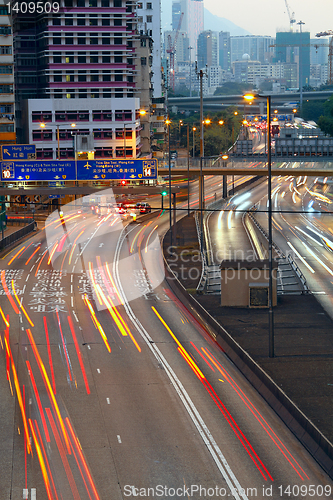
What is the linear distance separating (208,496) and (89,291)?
25.2m

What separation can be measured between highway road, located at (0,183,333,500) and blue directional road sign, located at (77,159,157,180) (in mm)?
15917

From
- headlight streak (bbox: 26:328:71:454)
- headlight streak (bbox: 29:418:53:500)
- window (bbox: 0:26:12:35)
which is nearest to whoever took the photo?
headlight streak (bbox: 29:418:53:500)

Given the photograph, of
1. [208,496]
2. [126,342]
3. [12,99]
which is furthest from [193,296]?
[12,99]

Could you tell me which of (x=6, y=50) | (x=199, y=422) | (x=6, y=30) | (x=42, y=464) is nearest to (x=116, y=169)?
(x=199, y=422)

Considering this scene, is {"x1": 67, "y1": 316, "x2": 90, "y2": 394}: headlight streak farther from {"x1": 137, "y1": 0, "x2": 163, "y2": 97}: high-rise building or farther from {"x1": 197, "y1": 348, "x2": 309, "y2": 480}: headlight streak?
{"x1": 137, "y1": 0, "x2": 163, "y2": 97}: high-rise building

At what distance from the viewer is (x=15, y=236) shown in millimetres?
61062

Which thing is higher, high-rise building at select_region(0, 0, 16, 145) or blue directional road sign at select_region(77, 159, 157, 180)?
high-rise building at select_region(0, 0, 16, 145)

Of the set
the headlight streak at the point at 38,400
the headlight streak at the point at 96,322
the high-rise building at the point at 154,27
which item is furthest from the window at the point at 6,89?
the headlight streak at the point at 38,400

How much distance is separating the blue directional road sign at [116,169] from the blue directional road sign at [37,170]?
3.10 feet

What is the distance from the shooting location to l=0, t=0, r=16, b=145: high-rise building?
10204 cm

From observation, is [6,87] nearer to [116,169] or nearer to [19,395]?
[116,169]

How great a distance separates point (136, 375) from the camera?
25.6 metres

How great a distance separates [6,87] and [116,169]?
5677 centimetres

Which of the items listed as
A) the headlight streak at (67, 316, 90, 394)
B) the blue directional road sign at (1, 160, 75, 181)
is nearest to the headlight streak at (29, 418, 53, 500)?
the headlight streak at (67, 316, 90, 394)
